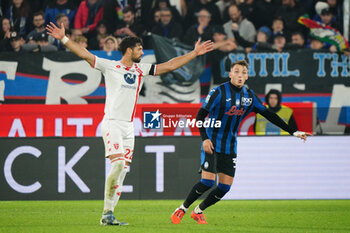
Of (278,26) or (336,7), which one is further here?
(336,7)

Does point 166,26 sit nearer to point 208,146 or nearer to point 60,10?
point 60,10

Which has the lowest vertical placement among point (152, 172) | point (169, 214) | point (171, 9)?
point (152, 172)

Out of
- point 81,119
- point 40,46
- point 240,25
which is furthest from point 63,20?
point 240,25

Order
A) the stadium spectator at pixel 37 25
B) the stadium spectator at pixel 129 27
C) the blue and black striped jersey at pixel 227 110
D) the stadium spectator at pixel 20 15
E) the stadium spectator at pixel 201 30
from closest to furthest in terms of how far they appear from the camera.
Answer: the blue and black striped jersey at pixel 227 110
the stadium spectator at pixel 201 30
the stadium spectator at pixel 37 25
the stadium spectator at pixel 129 27
the stadium spectator at pixel 20 15

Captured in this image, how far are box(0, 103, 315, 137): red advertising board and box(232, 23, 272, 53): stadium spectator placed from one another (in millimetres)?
1636

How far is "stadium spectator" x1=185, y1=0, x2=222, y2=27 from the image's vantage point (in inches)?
591

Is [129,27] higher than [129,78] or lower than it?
higher

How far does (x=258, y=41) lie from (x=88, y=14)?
3806 mm

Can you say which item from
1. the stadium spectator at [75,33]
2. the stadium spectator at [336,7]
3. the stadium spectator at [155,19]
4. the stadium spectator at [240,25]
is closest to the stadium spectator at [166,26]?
the stadium spectator at [155,19]

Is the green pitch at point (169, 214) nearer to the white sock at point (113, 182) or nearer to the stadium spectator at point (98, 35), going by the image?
the white sock at point (113, 182)

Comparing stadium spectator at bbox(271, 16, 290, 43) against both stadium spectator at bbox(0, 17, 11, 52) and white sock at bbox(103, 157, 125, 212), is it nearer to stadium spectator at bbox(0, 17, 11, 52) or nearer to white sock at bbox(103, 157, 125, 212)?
stadium spectator at bbox(0, 17, 11, 52)

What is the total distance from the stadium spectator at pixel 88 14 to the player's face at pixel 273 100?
446cm

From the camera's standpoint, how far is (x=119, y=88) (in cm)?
796

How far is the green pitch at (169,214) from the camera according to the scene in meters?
7.72
